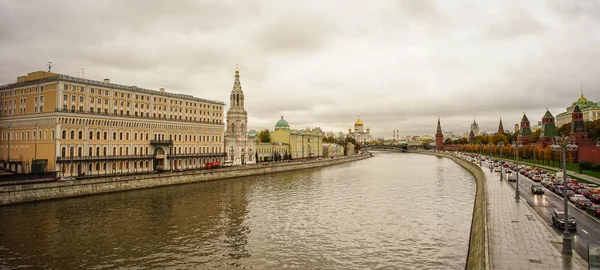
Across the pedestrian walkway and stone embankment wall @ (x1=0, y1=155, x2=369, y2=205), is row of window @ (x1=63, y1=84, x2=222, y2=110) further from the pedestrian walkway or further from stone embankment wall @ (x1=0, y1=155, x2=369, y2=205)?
the pedestrian walkway

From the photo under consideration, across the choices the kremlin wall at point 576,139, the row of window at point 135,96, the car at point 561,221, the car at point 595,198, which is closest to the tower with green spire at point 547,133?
the kremlin wall at point 576,139

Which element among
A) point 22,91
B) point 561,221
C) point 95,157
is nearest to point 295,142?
point 95,157

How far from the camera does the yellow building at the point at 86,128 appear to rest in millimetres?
50406

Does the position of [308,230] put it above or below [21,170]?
below

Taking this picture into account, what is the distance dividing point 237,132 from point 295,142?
35196 mm

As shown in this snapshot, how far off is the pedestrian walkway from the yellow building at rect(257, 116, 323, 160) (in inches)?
2967

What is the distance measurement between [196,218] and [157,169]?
35.1 metres

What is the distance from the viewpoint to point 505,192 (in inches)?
1511

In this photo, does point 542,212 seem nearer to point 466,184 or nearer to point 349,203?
point 349,203

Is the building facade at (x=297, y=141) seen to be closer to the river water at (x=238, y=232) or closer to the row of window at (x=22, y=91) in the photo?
the row of window at (x=22, y=91)

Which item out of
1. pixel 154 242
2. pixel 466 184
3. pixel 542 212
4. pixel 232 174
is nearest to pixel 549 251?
pixel 542 212

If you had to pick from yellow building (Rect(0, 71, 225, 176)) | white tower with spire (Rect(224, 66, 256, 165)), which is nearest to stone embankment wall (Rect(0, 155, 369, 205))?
yellow building (Rect(0, 71, 225, 176))

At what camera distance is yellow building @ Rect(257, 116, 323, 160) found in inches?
4409

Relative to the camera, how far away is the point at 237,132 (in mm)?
83500
